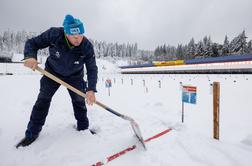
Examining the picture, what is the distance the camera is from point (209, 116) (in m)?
5.38

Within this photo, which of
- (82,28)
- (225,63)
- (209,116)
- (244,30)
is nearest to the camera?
(82,28)

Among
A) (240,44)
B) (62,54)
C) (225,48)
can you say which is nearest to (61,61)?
(62,54)

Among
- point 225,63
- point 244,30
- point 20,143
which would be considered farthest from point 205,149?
point 244,30

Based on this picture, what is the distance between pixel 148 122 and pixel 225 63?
104 feet

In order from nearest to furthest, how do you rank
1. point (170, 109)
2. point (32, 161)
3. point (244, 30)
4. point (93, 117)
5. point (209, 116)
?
point (32, 161) → point (93, 117) → point (209, 116) → point (170, 109) → point (244, 30)

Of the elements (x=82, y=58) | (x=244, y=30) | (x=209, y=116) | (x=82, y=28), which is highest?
(x=244, y=30)

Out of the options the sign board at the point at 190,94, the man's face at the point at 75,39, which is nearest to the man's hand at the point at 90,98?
the man's face at the point at 75,39

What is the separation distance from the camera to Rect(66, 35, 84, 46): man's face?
272 centimetres

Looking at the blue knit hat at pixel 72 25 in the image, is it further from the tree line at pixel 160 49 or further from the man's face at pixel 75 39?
the tree line at pixel 160 49

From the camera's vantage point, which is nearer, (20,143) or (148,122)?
(20,143)

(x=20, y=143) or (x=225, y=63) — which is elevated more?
(x=225, y=63)

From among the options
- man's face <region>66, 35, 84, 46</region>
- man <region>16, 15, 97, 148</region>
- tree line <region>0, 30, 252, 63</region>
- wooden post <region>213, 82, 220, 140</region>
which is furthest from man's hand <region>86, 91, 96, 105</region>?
tree line <region>0, 30, 252, 63</region>

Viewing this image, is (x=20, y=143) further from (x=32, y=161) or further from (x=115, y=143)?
(x=115, y=143)

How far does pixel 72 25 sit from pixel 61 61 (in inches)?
28.7
